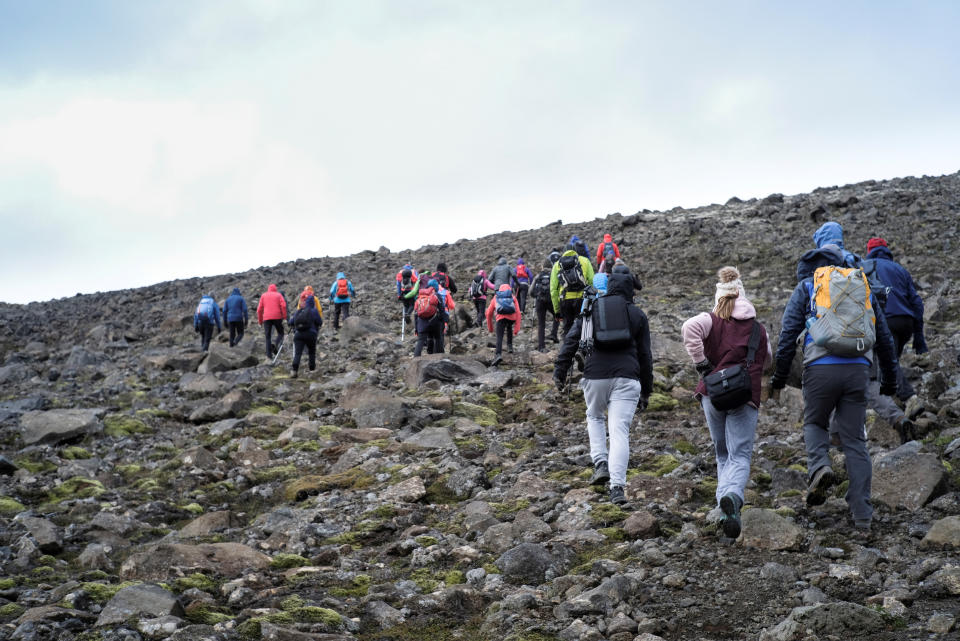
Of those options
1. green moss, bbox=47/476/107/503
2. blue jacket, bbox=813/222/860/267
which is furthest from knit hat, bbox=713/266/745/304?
green moss, bbox=47/476/107/503

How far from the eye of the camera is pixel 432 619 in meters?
6.00

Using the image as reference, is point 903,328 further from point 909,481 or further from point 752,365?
point 752,365

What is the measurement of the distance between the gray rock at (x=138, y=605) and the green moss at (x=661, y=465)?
5887mm

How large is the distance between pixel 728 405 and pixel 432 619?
3.40 m

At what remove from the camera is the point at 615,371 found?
8789 mm

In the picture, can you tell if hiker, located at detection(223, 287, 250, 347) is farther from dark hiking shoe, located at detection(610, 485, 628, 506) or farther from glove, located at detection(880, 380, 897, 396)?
glove, located at detection(880, 380, 897, 396)

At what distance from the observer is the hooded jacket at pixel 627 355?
8.80 metres

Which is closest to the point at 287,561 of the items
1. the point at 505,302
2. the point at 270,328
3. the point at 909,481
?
the point at 909,481

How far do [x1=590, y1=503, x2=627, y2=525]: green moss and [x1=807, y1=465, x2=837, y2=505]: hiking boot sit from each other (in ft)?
6.07

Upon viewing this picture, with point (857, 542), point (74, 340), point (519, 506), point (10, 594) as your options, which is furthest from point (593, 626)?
point (74, 340)

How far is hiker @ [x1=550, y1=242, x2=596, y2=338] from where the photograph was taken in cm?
1541

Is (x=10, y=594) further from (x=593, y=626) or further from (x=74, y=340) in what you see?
(x=74, y=340)

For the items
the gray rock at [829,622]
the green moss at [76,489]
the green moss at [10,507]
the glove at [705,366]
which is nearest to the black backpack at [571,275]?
the glove at [705,366]

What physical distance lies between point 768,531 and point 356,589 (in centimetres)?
Result: 378
